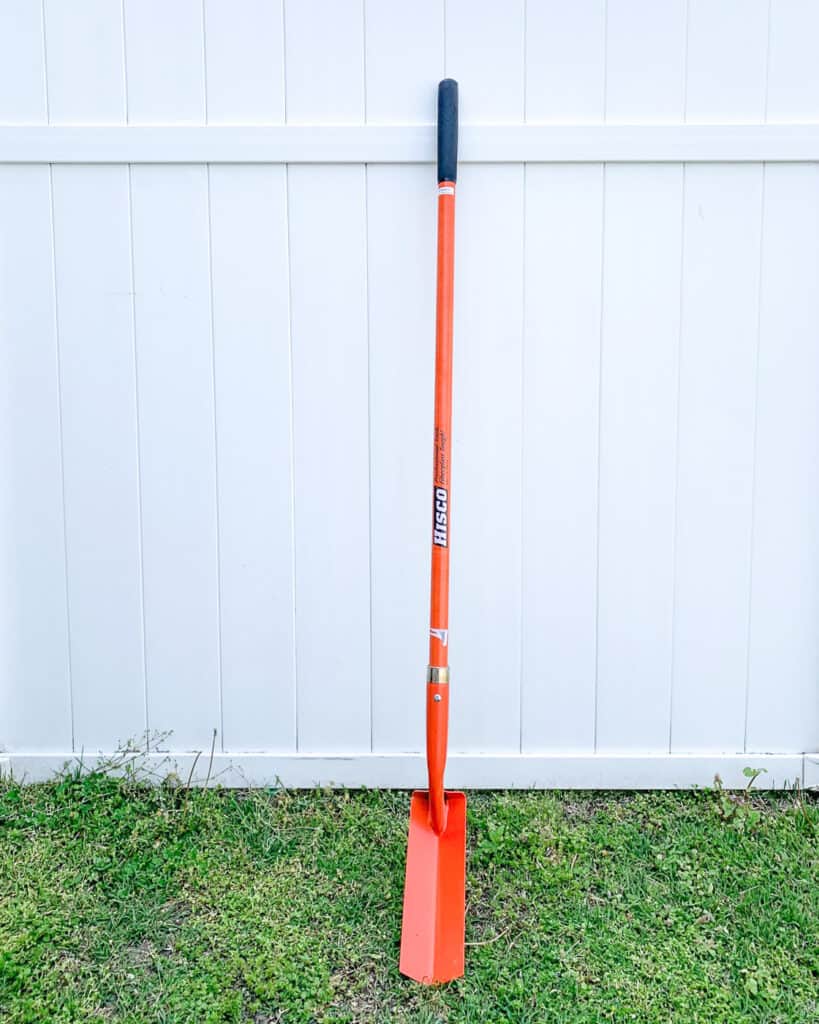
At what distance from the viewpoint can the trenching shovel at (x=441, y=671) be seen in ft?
5.49

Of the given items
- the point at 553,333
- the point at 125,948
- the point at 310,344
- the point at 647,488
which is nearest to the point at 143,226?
the point at 310,344

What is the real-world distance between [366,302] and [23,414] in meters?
0.95

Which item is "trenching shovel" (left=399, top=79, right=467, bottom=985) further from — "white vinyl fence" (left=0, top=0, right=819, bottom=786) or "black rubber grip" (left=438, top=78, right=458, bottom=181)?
"white vinyl fence" (left=0, top=0, right=819, bottom=786)

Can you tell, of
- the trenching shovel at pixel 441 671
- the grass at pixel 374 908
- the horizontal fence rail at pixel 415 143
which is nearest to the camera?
the grass at pixel 374 908

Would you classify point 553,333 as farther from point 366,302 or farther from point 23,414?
point 23,414

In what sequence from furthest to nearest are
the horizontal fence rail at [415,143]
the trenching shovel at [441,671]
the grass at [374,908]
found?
the horizontal fence rail at [415,143] → the trenching shovel at [441,671] → the grass at [374,908]

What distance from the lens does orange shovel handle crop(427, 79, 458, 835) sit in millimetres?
1737

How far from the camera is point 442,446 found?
1773mm

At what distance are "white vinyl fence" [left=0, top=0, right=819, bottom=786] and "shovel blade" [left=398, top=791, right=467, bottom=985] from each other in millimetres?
347

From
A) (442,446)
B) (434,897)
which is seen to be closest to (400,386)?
(442,446)

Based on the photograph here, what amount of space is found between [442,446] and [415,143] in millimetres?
784

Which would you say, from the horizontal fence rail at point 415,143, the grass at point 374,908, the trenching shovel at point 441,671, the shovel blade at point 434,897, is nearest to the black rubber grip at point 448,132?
the trenching shovel at point 441,671

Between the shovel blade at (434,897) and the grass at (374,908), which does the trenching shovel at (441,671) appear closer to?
the shovel blade at (434,897)

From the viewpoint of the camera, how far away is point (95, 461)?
206cm
